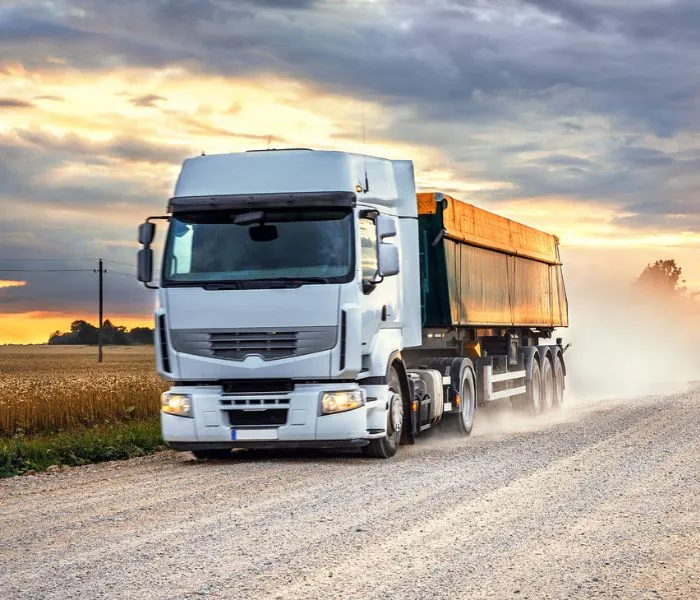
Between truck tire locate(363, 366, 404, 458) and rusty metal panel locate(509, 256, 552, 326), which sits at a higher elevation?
rusty metal panel locate(509, 256, 552, 326)

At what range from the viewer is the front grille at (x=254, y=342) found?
1435 cm

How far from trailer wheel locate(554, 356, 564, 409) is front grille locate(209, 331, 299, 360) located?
13503 millimetres

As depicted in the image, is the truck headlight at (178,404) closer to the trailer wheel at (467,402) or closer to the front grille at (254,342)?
the front grille at (254,342)

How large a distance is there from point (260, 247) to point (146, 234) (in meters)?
1.42

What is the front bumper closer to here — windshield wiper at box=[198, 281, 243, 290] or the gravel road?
the gravel road

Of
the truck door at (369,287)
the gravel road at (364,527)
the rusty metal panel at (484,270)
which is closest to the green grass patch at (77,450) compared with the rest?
the gravel road at (364,527)

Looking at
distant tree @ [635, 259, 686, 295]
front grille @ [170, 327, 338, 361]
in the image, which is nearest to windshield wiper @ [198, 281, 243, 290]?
front grille @ [170, 327, 338, 361]

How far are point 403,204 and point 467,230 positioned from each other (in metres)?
3.10

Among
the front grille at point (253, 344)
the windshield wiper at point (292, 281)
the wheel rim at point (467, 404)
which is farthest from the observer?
the wheel rim at point (467, 404)

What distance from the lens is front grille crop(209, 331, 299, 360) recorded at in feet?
47.3

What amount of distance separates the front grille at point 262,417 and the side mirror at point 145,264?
2.01 m

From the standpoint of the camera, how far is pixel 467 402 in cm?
1983

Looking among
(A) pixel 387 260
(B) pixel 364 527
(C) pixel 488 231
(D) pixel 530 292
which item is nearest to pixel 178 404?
(A) pixel 387 260

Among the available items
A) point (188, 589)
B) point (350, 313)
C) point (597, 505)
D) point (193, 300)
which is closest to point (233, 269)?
point (193, 300)
